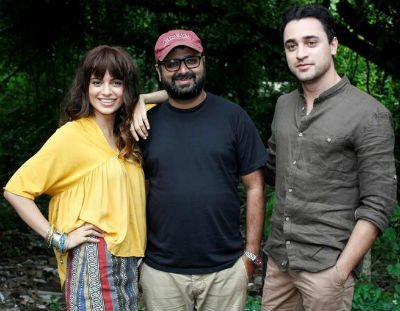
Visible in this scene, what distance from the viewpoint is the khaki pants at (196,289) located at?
3562mm

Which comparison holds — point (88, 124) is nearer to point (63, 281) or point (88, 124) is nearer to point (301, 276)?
point (63, 281)

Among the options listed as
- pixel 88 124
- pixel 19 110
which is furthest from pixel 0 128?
pixel 88 124

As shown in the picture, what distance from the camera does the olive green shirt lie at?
3104mm

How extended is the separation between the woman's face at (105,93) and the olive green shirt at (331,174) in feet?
2.91

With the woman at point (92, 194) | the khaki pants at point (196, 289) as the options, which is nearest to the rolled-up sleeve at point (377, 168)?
the khaki pants at point (196, 289)

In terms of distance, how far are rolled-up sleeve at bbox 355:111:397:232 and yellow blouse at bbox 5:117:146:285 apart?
119 centimetres

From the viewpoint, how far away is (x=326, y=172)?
3.22m

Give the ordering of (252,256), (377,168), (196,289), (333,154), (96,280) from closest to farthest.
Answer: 1. (377,168)
2. (333,154)
3. (96,280)
4. (196,289)
5. (252,256)

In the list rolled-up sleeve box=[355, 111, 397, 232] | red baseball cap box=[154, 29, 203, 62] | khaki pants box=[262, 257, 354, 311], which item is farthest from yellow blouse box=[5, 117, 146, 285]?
rolled-up sleeve box=[355, 111, 397, 232]

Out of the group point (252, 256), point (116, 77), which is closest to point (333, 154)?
point (252, 256)

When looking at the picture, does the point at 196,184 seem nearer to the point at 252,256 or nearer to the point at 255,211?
the point at 255,211

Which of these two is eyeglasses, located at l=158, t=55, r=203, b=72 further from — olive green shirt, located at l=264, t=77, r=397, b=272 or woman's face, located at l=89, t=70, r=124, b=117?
olive green shirt, located at l=264, t=77, r=397, b=272

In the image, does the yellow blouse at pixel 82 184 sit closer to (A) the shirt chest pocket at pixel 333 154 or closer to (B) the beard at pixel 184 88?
(B) the beard at pixel 184 88

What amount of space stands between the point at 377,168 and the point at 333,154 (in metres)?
0.22
